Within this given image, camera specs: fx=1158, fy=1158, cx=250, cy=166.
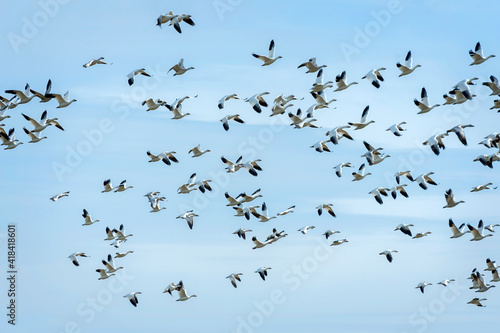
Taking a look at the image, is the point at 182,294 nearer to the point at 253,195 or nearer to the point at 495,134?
the point at 253,195

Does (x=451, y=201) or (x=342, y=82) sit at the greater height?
(x=342, y=82)

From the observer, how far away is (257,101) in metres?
54.3

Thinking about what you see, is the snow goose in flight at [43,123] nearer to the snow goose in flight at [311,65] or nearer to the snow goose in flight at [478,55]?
the snow goose in flight at [311,65]

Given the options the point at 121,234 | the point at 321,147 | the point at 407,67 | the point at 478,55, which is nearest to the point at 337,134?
the point at 321,147

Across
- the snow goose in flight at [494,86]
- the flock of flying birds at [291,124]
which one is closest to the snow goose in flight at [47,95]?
the flock of flying birds at [291,124]

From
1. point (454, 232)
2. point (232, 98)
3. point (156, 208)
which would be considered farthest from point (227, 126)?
point (454, 232)

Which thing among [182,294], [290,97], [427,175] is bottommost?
[182,294]

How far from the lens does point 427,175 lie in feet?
186

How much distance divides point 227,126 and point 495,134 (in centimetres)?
1274

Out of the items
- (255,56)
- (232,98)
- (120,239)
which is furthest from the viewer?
(120,239)

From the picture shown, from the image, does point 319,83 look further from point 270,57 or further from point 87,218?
point 87,218

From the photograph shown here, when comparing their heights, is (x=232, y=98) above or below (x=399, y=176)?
above

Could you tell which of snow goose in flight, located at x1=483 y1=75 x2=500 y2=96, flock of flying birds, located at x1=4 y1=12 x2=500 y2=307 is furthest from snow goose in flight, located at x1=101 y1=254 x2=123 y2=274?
snow goose in flight, located at x1=483 y1=75 x2=500 y2=96

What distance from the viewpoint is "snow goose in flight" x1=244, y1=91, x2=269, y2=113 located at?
177 feet
